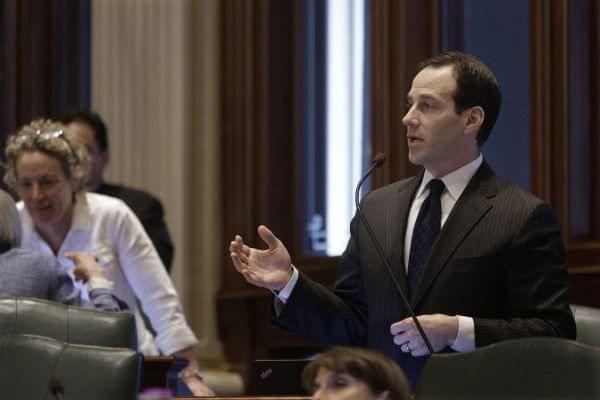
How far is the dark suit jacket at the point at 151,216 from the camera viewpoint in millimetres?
6383

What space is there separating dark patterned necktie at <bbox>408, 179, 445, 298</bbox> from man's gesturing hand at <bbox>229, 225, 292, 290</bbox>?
316mm

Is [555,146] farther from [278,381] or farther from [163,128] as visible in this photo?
[163,128]

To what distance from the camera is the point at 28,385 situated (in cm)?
350

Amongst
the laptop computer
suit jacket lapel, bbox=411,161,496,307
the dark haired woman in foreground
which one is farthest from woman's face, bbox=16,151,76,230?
the dark haired woman in foreground

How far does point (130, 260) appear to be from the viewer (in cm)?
550

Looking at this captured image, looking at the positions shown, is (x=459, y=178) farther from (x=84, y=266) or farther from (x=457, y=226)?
(x=84, y=266)

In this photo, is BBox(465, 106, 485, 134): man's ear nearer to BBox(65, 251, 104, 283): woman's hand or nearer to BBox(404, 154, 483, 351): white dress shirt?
BBox(404, 154, 483, 351): white dress shirt

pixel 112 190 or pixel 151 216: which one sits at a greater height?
pixel 112 190

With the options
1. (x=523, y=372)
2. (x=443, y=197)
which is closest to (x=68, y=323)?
(x=443, y=197)

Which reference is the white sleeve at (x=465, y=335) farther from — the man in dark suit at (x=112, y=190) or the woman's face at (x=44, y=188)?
the man in dark suit at (x=112, y=190)

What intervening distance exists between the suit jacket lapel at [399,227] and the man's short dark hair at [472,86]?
226 millimetres

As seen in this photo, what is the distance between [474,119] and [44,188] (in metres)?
2.09

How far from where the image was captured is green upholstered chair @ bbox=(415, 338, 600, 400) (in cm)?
270

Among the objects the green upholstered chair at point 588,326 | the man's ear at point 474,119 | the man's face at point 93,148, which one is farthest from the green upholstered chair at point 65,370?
the man's face at point 93,148
